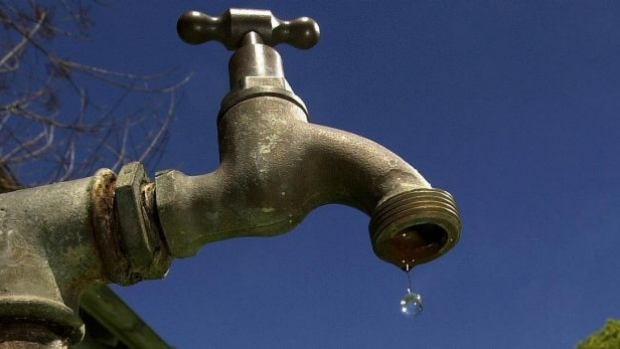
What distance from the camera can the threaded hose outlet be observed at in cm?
132

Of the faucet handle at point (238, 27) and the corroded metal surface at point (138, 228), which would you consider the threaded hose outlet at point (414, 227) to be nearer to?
the corroded metal surface at point (138, 228)

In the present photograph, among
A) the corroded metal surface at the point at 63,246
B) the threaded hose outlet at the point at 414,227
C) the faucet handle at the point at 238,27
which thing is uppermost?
the faucet handle at the point at 238,27

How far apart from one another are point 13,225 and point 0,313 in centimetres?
19

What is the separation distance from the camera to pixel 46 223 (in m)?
1.42

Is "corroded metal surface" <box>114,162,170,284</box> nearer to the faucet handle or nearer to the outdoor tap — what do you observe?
the outdoor tap

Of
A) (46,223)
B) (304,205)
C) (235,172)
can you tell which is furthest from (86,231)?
(304,205)

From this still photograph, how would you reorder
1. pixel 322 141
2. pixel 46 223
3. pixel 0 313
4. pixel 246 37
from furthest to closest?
pixel 246 37 → pixel 322 141 → pixel 46 223 → pixel 0 313

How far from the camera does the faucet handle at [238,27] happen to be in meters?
1.81

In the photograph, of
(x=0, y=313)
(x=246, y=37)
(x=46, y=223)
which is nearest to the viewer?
(x=0, y=313)

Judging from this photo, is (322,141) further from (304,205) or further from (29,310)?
(29,310)

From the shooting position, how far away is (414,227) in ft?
4.62

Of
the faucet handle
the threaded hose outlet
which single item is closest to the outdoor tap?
the threaded hose outlet

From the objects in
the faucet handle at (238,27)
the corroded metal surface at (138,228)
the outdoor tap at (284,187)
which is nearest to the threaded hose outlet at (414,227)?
the outdoor tap at (284,187)

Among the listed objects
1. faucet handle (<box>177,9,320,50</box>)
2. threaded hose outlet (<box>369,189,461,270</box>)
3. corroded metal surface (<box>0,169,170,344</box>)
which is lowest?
corroded metal surface (<box>0,169,170,344</box>)
